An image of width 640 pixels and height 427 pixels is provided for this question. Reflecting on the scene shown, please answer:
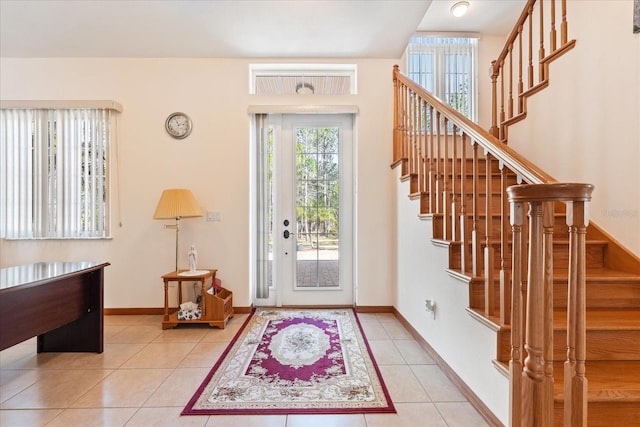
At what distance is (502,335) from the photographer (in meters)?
1.52

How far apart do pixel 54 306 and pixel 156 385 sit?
0.92 metres

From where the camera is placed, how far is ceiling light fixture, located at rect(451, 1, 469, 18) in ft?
11.1

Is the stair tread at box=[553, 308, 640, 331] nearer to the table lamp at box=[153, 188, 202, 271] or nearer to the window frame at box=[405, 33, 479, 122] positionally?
the window frame at box=[405, 33, 479, 122]

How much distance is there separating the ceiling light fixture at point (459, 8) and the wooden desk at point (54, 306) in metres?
4.31

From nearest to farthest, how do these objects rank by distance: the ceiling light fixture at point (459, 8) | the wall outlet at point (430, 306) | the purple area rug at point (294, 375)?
1. the purple area rug at point (294, 375)
2. the wall outlet at point (430, 306)
3. the ceiling light fixture at point (459, 8)

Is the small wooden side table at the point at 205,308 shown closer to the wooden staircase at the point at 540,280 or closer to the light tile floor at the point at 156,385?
the light tile floor at the point at 156,385

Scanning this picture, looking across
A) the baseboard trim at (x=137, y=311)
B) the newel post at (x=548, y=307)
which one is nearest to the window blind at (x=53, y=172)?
the baseboard trim at (x=137, y=311)

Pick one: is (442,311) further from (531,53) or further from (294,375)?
(531,53)

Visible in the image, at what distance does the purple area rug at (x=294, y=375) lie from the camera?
182cm

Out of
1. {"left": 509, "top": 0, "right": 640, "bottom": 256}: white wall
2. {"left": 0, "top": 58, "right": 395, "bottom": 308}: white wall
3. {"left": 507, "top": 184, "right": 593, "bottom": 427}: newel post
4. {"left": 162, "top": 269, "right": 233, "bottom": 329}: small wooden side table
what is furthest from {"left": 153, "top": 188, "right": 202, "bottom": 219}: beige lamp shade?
{"left": 509, "top": 0, "right": 640, "bottom": 256}: white wall

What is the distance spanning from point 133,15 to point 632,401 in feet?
14.0

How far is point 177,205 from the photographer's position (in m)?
3.10

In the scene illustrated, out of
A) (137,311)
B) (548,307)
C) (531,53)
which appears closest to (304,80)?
(531,53)

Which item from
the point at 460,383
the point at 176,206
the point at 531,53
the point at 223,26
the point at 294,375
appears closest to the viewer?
the point at 460,383
